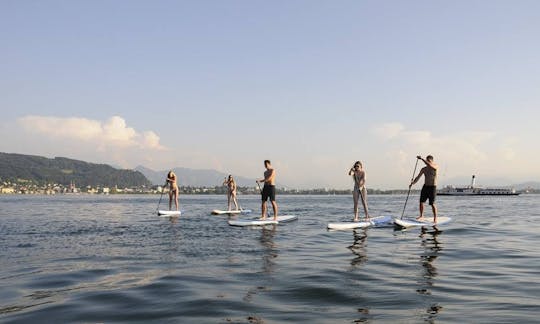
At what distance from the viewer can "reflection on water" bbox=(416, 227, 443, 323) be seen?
19.5 ft

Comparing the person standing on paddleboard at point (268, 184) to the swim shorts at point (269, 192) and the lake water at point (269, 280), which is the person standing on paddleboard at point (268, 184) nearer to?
the swim shorts at point (269, 192)

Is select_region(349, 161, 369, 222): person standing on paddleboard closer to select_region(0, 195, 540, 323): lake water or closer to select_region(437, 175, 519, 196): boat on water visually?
select_region(0, 195, 540, 323): lake water

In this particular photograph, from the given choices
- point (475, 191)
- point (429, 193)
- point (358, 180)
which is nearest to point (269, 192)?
point (358, 180)

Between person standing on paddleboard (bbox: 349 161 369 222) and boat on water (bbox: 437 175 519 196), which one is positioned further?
boat on water (bbox: 437 175 519 196)

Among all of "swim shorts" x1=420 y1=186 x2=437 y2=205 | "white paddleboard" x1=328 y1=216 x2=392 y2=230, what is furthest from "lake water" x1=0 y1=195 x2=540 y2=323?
"swim shorts" x1=420 y1=186 x2=437 y2=205

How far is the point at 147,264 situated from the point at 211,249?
8.17 ft

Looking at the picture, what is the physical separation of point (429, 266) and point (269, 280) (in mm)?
3675

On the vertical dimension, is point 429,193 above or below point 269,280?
above

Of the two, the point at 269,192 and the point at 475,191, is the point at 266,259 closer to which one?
the point at 269,192

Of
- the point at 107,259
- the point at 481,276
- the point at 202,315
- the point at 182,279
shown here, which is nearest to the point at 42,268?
the point at 107,259

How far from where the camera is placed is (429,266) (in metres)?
9.39

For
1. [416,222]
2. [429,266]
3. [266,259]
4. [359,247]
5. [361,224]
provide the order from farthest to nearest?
[416,222] < [361,224] < [359,247] < [266,259] < [429,266]

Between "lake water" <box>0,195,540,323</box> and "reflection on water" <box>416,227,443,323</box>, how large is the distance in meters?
0.03

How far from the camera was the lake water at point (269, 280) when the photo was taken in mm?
5883
